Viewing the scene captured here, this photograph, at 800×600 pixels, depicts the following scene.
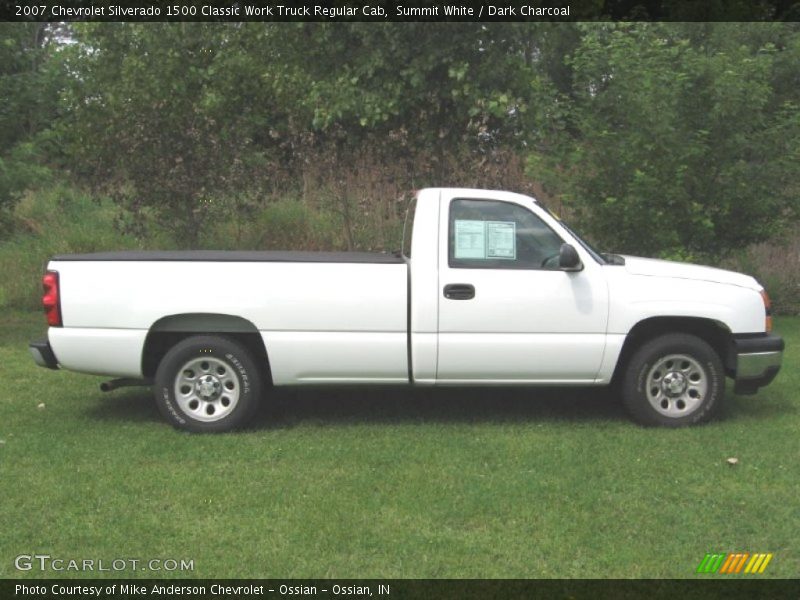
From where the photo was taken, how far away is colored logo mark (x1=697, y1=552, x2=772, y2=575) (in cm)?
466

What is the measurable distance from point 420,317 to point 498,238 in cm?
81

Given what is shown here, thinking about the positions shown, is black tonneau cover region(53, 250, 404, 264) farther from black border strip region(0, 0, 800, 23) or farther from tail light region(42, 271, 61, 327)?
black border strip region(0, 0, 800, 23)

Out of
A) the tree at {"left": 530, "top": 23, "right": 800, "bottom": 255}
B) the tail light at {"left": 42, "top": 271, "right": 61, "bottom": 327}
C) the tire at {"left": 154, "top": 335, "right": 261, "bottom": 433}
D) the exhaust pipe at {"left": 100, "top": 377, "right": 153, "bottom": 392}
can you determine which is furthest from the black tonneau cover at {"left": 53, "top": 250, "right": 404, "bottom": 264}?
the tree at {"left": 530, "top": 23, "right": 800, "bottom": 255}

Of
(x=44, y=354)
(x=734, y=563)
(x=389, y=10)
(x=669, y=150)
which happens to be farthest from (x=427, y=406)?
(x=669, y=150)

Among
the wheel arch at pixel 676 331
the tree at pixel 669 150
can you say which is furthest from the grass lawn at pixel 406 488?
the tree at pixel 669 150

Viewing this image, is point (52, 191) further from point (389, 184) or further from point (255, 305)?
point (255, 305)

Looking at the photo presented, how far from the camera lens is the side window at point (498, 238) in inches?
273

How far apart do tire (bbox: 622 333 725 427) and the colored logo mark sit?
7.49 ft

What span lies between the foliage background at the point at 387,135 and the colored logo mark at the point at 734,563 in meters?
6.75

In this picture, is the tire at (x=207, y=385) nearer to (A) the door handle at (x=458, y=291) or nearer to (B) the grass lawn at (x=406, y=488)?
(B) the grass lawn at (x=406, y=488)

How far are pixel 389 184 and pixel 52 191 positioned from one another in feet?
26.0

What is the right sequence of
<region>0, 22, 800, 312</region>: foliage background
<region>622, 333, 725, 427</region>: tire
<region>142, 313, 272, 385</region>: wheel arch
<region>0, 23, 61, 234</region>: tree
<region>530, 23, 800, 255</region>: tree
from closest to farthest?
<region>142, 313, 272, 385</region>: wheel arch, <region>622, 333, 725, 427</region>: tire, <region>0, 23, 61, 234</region>: tree, <region>0, 22, 800, 312</region>: foliage background, <region>530, 23, 800, 255</region>: tree
